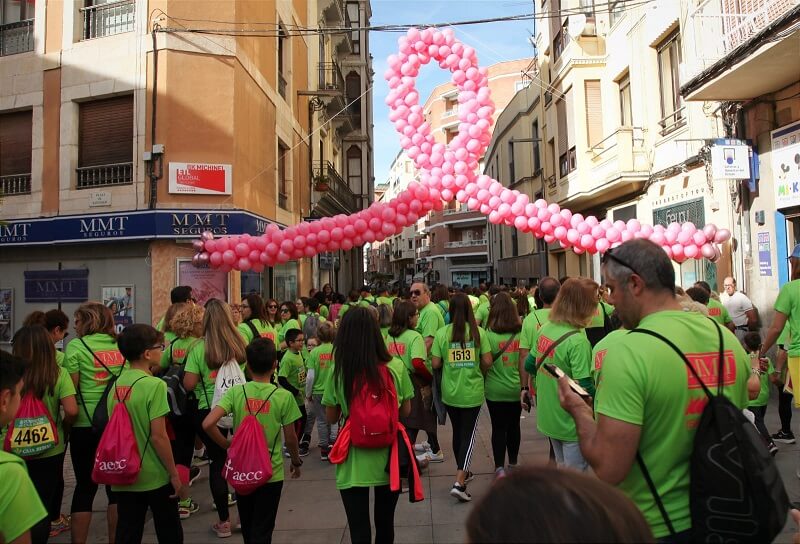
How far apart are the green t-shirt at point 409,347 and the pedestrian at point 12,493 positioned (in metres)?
3.52

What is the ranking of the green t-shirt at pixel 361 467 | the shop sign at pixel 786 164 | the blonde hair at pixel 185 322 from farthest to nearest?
the shop sign at pixel 786 164, the blonde hair at pixel 185 322, the green t-shirt at pixel 361 467

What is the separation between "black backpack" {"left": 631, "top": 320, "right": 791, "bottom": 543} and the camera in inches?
69.9

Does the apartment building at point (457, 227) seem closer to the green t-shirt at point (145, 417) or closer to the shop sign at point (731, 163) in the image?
the shop sign at point (731, 163)

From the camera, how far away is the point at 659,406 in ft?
6.44

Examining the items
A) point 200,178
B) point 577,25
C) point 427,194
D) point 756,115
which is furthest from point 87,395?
point 577,25

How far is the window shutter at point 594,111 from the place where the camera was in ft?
53.9

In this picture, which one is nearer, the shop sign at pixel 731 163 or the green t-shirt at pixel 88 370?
the green t-shirt at pixel 88 370

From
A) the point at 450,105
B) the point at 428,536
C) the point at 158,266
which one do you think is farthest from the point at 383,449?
the point at 450,105

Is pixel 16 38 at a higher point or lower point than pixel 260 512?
higher

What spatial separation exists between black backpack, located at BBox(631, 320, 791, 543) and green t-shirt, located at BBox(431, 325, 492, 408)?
10.4 ft

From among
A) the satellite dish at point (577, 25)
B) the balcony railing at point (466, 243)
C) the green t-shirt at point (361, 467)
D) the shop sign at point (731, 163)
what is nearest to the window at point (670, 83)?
the shop sign at point (731, 163)

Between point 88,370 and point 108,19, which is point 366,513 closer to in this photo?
point 88,370

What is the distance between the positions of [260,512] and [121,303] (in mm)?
9728

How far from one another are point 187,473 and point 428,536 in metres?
2.27
